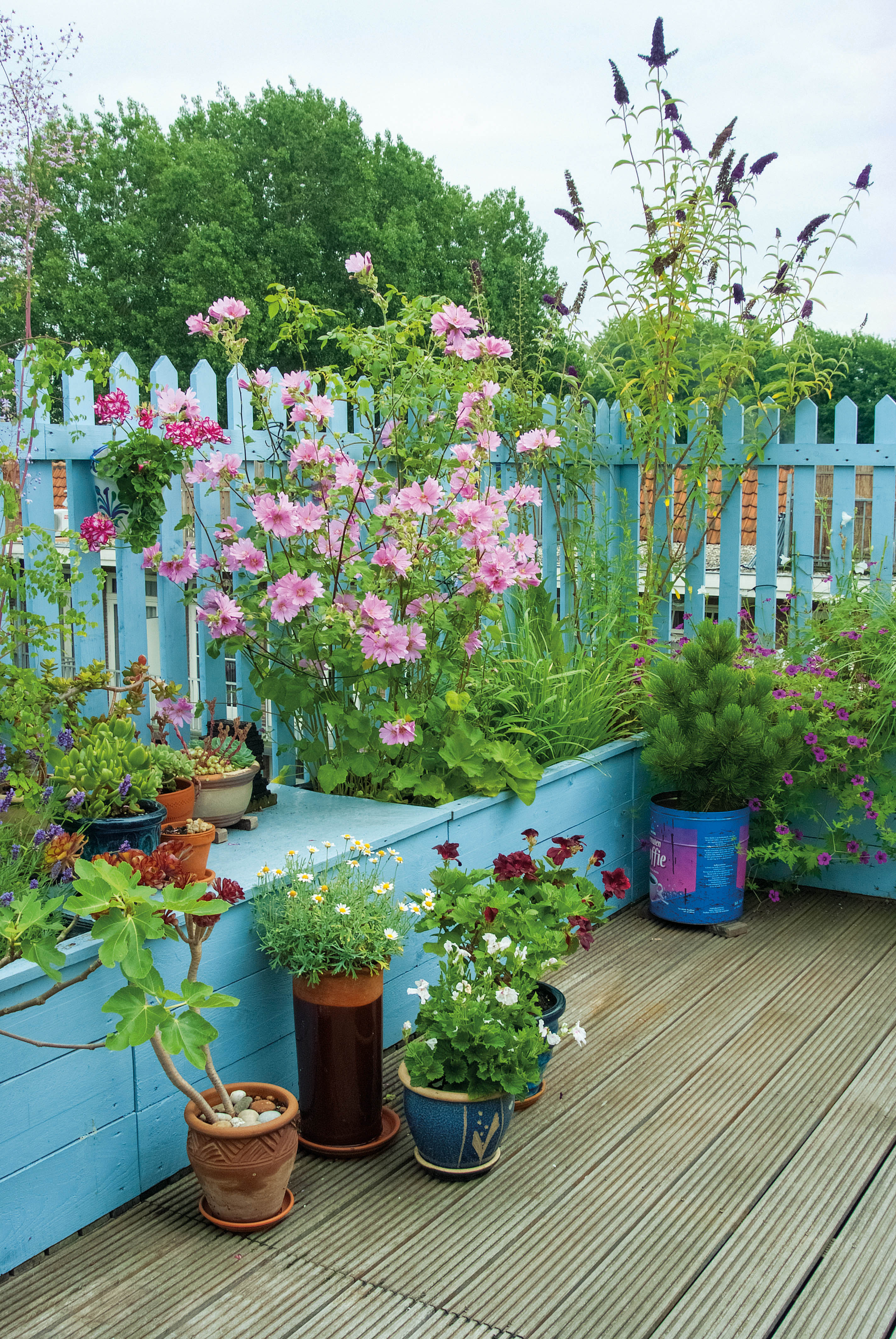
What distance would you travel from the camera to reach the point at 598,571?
4.62 meters

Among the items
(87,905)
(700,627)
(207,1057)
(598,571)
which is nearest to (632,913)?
(700,627)

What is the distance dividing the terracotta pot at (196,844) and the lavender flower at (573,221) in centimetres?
328

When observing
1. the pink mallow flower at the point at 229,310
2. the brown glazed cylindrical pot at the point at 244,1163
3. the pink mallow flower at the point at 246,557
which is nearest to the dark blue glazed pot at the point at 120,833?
the brown glazed cylindrical pot at the point at 244,1163

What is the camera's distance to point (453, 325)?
121 inches

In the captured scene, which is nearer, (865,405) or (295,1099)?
(295,1099)

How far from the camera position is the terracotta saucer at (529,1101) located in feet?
8.49

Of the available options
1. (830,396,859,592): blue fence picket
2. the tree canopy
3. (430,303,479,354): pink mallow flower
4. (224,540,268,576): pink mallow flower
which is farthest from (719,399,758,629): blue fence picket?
the tree canopy

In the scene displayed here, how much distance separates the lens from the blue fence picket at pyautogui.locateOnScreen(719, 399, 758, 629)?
4672 millimetres

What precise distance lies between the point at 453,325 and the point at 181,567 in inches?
42.1

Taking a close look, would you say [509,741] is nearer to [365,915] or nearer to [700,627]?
[700,627]

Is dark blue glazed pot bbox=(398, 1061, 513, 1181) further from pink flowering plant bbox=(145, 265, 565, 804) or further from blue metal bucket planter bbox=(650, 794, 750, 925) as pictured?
blue metal bucket planter bbox=(650, 794, 750, 925)

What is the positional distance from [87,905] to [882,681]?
10.1 feet

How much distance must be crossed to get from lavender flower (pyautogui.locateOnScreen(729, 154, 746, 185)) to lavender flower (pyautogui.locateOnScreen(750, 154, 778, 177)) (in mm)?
45

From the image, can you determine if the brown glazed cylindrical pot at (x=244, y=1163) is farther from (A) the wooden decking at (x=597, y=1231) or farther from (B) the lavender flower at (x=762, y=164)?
(B) the lavender flower at (x=762, y=164)
